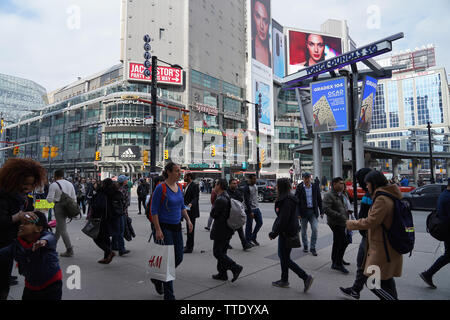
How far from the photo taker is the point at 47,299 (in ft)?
8.27

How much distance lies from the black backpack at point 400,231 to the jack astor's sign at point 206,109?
58.2m

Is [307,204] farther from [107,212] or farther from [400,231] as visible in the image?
[107,212]

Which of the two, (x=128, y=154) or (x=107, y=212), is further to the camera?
(x=128, y=154)

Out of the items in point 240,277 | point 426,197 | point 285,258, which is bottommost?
point 240,277

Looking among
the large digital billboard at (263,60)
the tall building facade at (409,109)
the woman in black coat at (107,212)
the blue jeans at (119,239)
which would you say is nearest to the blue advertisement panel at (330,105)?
the blue jeans at (119,239)

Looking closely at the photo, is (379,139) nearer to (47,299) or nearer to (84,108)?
(84,108)

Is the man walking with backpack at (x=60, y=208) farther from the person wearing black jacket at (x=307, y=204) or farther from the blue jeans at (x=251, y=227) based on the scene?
the person wearing black jacket at (x=307, y=204)

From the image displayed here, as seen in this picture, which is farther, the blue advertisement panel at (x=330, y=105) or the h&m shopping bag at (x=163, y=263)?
the blue advertisement panel at (x=330, y=105)

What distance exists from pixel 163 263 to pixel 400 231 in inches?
111

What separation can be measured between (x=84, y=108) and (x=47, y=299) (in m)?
63.7

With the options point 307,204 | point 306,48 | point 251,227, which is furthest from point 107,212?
point 306,48

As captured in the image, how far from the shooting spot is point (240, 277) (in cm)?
505

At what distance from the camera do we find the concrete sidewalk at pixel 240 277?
13.8 ft
